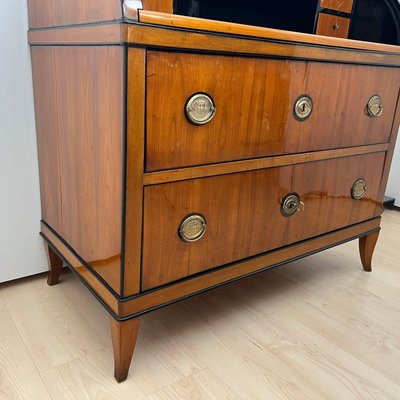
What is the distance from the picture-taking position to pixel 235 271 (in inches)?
37.4

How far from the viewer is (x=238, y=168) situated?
0.85 meters

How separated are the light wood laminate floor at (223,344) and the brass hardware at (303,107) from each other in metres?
0.53

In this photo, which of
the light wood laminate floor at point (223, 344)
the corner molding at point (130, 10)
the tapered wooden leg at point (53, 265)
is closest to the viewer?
the corner molding at point (130, 10)

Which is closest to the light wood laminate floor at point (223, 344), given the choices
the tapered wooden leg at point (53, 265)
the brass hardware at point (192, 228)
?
the tapered wooden leg at point (53, 265)

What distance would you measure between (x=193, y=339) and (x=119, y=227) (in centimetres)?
40

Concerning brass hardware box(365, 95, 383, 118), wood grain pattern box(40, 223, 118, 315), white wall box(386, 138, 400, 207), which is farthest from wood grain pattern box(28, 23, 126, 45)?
white wall box(386, 138, 400, 207)

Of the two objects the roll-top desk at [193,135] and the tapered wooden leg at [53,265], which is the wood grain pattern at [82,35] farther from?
the tapered wooden leg at [53,265]

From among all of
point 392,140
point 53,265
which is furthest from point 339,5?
point 53,265

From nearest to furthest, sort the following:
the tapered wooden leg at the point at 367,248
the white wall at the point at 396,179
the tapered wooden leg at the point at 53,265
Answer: the tapered wooden leg at the point at 53,265 → the tapered wooden leg at the point at 367,248 → the white wall at the point at 396,179

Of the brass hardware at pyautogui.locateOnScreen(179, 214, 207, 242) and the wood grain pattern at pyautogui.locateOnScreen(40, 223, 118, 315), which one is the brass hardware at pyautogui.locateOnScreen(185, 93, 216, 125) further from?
the wood grain pattern at pyautogui.locateOnScreen(40, 223, 118, 315)

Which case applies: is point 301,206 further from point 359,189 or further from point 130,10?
point 130,10

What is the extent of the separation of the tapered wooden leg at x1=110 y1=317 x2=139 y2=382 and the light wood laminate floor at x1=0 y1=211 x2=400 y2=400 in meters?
0.03

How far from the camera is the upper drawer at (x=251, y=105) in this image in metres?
0.71

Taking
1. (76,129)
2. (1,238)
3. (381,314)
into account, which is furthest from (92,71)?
(381,314)
